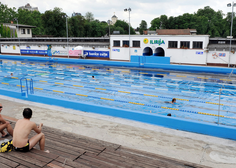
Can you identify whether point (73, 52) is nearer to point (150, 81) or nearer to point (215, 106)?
point (150, 81)

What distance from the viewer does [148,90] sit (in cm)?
1521

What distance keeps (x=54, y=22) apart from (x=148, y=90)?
46.3 metres

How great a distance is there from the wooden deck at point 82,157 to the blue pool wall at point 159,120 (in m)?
3.33

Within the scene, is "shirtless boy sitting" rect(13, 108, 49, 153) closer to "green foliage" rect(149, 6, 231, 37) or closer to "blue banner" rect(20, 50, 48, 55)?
"blue banner" rect(20, 50, 48, 55)

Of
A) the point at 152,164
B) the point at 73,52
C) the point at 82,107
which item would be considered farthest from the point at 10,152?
the point at 73,52

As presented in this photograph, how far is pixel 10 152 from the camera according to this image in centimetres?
440

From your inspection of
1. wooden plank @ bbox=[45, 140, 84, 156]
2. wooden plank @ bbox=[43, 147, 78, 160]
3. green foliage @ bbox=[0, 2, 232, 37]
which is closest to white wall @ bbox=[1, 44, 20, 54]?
green foliage @ bbox=[0, 2, 232, 37]

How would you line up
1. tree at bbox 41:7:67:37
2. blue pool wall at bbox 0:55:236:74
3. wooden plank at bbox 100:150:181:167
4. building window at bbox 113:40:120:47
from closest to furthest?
wooden plank at bbox 100:150:181:167 → blue pool wall at bbox 0:55:236:74 → building window at bbox 113:40:120:47 → tree at bbox 41:7:67:37

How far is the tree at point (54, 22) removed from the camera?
5381 cm

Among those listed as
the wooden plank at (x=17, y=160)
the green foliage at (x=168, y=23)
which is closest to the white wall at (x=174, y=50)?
the wooden plank at (x=17, y=160)

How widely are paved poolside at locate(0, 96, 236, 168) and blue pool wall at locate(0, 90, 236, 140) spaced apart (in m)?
0.27

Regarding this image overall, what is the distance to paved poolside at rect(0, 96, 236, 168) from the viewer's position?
5.99 meters

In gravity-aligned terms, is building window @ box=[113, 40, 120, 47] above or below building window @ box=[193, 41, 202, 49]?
above

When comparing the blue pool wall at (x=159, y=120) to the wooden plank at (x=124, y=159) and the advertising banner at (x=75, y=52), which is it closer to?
the wooden plank at (x=124, y=159)
